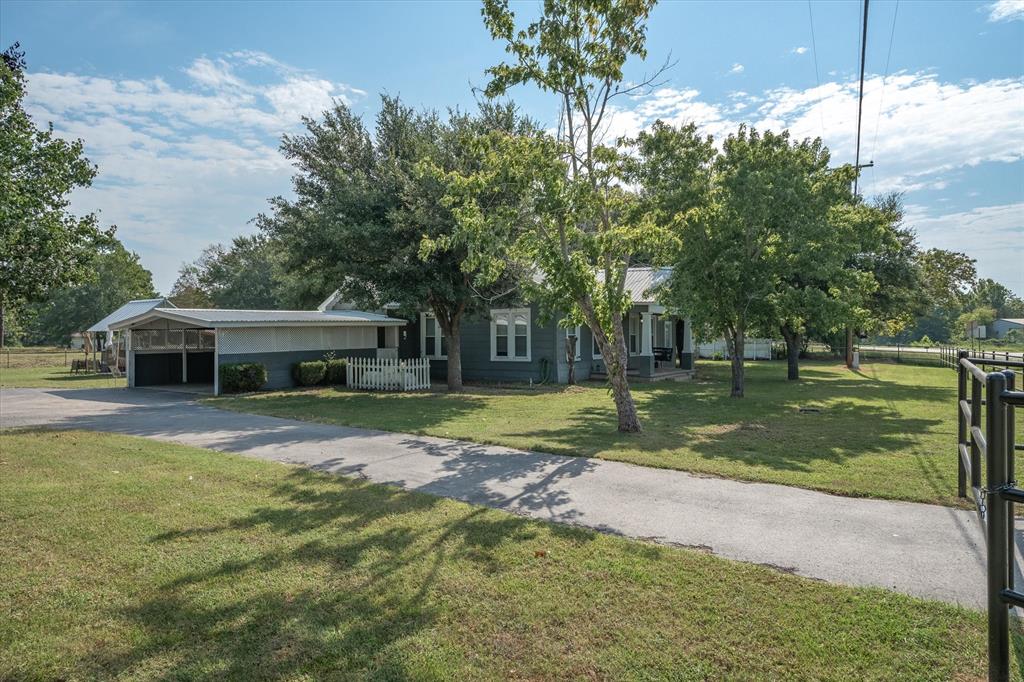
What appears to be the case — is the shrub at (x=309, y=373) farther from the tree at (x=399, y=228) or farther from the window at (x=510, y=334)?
the window at (x=510, y=334)

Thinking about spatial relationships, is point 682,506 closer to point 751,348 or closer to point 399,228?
point 399,228

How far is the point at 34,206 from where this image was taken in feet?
26.5

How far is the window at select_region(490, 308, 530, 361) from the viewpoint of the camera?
2027 cm

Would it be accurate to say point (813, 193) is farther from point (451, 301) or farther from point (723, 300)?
point (451, 301)

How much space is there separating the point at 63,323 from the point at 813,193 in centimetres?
5905

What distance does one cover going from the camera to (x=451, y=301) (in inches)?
663

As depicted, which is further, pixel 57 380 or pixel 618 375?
pixel 57 380

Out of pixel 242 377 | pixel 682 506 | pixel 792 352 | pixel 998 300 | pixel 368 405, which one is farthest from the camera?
pixel 998 300

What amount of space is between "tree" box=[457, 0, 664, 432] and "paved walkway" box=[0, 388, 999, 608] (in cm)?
276

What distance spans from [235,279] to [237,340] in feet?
116

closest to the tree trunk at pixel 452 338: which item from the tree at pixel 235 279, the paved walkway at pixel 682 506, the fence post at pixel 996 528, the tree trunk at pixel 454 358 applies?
the tree trunk at pixel 454 358

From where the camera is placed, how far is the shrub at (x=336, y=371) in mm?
19562

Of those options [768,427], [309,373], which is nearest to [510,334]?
[309,373]

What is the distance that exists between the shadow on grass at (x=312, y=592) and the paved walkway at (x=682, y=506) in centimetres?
84
